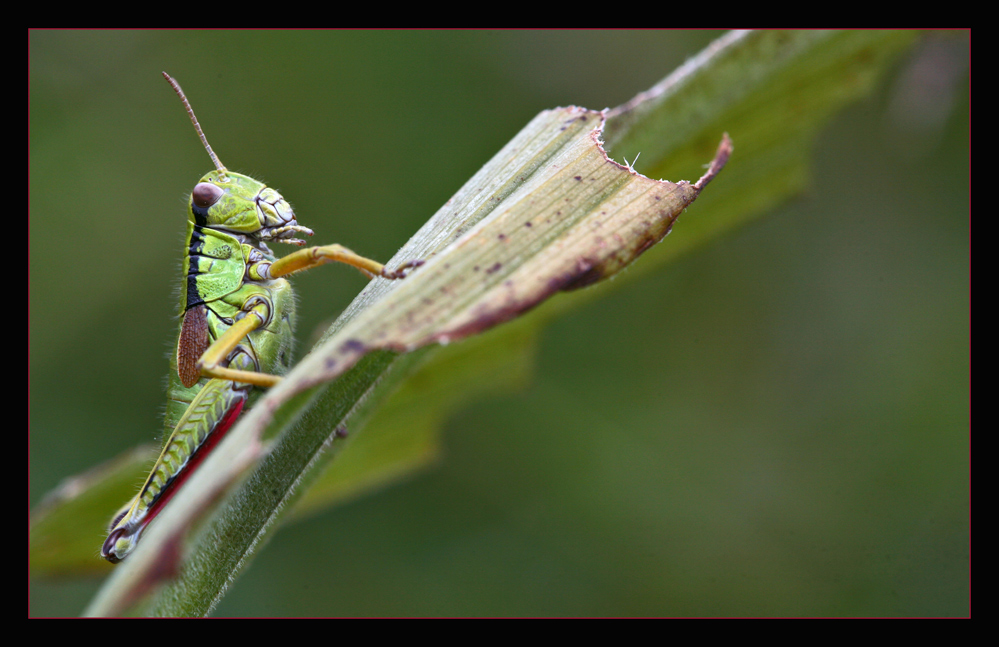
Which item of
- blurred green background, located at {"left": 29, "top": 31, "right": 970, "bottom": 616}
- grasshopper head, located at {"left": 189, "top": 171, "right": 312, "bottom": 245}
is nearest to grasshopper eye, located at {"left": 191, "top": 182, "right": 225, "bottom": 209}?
Result: grasshopper head, located at {"left": 189, "top": 171, "right": 312, "bottom": 245}

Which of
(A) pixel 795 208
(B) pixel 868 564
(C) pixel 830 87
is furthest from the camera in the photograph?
(A) pixel 795 208

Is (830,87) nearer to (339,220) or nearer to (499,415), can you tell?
(499,415)

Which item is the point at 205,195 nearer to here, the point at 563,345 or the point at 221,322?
the point at 221,322

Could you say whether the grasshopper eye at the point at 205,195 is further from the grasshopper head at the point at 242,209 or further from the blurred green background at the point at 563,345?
the blurred green background at the point at 563,345

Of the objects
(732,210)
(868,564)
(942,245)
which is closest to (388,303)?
(732,210)

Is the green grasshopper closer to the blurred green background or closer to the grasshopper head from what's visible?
the grasshopper head
